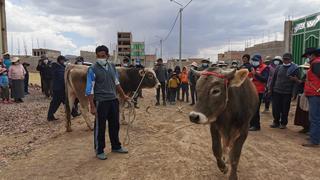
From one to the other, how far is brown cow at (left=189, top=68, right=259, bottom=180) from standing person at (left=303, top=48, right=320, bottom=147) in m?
2.21

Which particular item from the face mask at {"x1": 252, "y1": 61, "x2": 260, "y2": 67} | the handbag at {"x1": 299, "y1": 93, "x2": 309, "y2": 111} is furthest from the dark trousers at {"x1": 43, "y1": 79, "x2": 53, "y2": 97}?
the handbag at {"x1": 299, "y1": 93, "x2": 309, "y2": 111}

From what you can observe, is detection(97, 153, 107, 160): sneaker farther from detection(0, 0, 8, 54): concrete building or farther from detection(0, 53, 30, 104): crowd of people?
detection(0, 0, 8, 54): concrete building

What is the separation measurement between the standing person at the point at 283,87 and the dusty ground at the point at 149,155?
0.48 m

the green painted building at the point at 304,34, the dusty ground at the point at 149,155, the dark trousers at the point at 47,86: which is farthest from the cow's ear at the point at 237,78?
the dark trousers at the point at 47,86

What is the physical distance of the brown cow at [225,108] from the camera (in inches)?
176

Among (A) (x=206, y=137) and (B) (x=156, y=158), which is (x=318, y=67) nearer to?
(A) (x=206, y=137)

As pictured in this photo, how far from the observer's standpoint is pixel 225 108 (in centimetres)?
482

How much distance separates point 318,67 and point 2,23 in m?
19.4

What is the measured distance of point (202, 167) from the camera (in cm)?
578

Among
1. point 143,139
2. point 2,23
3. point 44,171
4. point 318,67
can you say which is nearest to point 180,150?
point 143,139

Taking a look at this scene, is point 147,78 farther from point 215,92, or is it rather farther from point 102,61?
point 215,92

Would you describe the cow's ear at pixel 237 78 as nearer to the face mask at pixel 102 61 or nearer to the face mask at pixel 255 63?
the face mask at pixel 102 61

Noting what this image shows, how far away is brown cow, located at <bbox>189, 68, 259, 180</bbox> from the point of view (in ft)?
14.6

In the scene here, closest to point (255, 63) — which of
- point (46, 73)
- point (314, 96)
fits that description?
point (314, 96)
